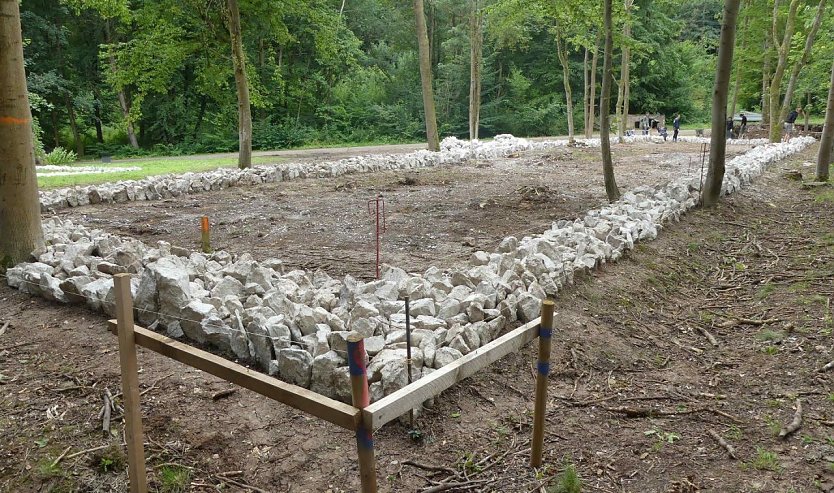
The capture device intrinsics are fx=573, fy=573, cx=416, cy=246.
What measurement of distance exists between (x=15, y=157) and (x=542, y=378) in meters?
5.06

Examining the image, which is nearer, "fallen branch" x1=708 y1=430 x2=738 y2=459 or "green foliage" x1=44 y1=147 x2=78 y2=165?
"fallen branch" x1=708 y1=430 x2=738 y2=459

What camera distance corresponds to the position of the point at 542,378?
272cm

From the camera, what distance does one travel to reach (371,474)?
2043 mm

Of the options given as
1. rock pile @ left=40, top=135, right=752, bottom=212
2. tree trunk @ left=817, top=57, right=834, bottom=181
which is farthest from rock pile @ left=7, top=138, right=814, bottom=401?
tree trunk @ left=817, top=57, right=834, bottom=181

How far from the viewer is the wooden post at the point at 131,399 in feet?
8.21

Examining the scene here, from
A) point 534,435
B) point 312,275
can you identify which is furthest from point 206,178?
point 534,435

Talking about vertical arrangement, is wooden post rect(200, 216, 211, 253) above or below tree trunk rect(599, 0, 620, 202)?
below

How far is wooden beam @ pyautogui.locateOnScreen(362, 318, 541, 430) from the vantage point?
80.2 inches

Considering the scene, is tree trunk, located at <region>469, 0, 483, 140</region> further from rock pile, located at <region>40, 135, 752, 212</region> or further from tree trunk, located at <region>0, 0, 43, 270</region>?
tree trunk, located at <region>0, 0, 43, 270</region>

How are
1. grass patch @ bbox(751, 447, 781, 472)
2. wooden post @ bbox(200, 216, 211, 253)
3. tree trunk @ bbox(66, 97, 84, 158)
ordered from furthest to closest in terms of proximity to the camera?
tree trunk @ bbox(66, 97, 84, 158) → wooden post @ bbox(200, 216, 211, 253) → grass patch @ bbox(751, 447, 781, 472)

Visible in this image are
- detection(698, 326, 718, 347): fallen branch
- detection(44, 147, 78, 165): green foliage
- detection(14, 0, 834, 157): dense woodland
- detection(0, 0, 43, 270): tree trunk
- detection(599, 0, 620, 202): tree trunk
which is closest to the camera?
detection(698, 326, 718, 347): fallen branch

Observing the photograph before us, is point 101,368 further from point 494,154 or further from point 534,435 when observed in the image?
point 494,154

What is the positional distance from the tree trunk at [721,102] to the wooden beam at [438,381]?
24.0 ft

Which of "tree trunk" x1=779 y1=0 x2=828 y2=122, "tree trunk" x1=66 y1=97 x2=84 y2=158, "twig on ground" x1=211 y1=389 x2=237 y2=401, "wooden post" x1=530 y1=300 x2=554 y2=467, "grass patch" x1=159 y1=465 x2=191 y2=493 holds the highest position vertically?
"tree trunk" x1=779 y1=0 x2=828 y2=122
